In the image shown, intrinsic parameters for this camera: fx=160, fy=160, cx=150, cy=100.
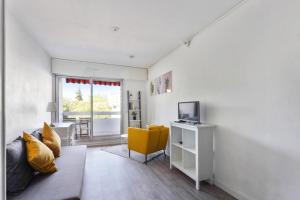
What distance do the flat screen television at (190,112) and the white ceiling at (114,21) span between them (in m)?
1.28

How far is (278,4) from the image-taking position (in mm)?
1676

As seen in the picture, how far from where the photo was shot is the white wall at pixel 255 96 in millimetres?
1576

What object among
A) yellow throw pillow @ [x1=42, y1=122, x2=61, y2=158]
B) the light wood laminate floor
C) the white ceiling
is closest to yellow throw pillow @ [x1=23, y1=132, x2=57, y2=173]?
yellow throw pillow @ [x1=42, y1=122, x2=61, y2=158]

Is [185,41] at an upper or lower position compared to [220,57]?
upper

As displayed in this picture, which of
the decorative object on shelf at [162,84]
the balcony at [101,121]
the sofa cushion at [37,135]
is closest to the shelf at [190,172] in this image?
the decorative object on shelf at [162,84]

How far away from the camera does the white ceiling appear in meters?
2.06

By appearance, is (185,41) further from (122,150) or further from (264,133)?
(122,150)

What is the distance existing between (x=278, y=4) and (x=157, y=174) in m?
2.85

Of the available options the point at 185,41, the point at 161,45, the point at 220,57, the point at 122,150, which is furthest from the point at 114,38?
the point at 122,150

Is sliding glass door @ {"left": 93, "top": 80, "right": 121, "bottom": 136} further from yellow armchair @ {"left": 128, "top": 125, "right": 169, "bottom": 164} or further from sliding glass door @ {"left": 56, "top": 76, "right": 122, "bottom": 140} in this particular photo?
yellow armchair @ {"left": 128, "top": 125, "right": 169, "bottom": 164}

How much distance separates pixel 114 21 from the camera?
2.46 metres

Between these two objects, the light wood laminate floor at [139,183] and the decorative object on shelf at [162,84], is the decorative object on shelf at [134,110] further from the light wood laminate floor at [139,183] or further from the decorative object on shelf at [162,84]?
the light wood laminate floor at [139,183]

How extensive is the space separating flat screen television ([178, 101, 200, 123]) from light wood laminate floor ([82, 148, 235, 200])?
98 centimetres

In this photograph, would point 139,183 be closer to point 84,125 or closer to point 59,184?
point 59,184
